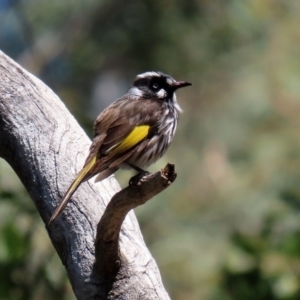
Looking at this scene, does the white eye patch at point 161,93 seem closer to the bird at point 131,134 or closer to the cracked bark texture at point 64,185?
the bird at point 131,134

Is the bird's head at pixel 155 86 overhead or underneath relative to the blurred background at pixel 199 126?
overhead

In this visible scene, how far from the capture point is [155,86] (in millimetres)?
5094

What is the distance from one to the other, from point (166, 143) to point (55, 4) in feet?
25.6

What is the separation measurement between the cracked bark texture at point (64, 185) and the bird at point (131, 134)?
0.44ft

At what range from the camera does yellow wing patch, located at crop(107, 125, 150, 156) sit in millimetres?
4148

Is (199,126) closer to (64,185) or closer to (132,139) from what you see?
(132,139)

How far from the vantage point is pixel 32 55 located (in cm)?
1057

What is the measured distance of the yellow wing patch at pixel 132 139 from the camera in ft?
13.6

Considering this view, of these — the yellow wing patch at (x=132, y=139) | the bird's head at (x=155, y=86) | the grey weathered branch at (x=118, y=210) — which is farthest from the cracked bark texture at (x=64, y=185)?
the bird's head at (x=155, y=86)

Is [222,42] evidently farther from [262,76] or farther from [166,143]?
[166,143]

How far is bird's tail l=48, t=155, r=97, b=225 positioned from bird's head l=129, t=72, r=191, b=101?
43.3 inches

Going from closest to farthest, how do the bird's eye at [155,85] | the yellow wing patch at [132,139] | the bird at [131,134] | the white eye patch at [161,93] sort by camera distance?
1. the bird at [131,134]
2. the yellow wing patch at [132,139]
3. the white eye patch at [161,93]
4. the bird's eye at [155,85]

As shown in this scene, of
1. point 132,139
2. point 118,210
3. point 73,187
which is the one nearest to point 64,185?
point 73,187

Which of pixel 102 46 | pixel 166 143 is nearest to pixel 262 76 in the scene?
pixel 102 46
